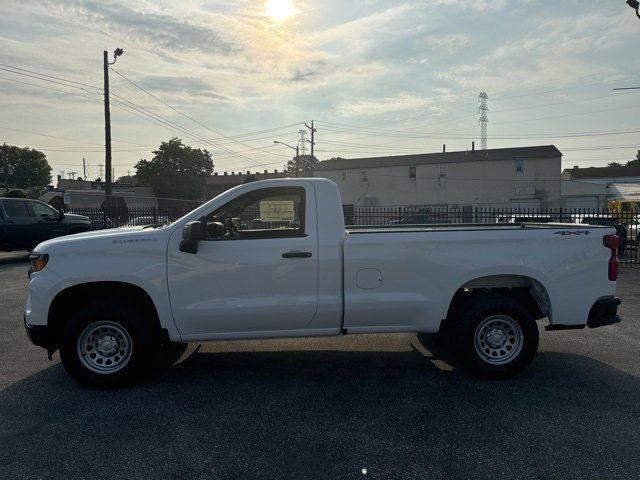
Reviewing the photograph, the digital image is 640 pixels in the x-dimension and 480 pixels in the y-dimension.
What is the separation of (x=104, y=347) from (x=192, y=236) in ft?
4.79

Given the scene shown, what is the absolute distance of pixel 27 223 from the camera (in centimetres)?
1517

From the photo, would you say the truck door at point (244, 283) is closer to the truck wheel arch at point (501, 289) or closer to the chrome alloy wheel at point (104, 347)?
the chrome alloy wheel at point (104, 347)

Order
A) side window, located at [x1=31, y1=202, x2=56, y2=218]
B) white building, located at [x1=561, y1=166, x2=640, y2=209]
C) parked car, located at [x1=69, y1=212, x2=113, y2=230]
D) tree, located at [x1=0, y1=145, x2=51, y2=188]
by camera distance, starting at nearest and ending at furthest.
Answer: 1. side window, located at [x1=31, y1=202, x2=56, y2=218]
2. parked car, located at [x1=69, y1=212, x2=113, y2=230]
3. white building, located at [x1=561, y1=166, x2=640, y2=209]
4. tree, located at [x1=0, y1=145, x2=51, y2=188]

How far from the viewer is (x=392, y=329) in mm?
4836

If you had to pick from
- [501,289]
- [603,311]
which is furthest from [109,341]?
[603,311]

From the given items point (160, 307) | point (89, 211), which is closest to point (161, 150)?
point (89, 211)

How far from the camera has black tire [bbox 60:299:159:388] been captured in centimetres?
461

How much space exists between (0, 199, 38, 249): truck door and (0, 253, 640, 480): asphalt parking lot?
1075 centimetres

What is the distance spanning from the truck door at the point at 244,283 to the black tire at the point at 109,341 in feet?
1.28

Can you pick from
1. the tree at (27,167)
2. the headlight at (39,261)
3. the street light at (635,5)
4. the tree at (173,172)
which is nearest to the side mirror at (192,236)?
the headlight at (39,261)

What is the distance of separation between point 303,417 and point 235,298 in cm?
129

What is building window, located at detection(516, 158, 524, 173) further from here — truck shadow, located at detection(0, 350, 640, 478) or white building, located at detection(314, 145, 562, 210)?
truck shadow, located at detection(0, 350, 640, 478)

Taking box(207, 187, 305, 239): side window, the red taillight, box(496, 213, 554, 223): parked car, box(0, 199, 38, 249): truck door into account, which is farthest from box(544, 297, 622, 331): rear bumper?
box(0, 199, 38, 249): truck door

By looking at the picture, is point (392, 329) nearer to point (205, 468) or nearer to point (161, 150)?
point (205, 468)
